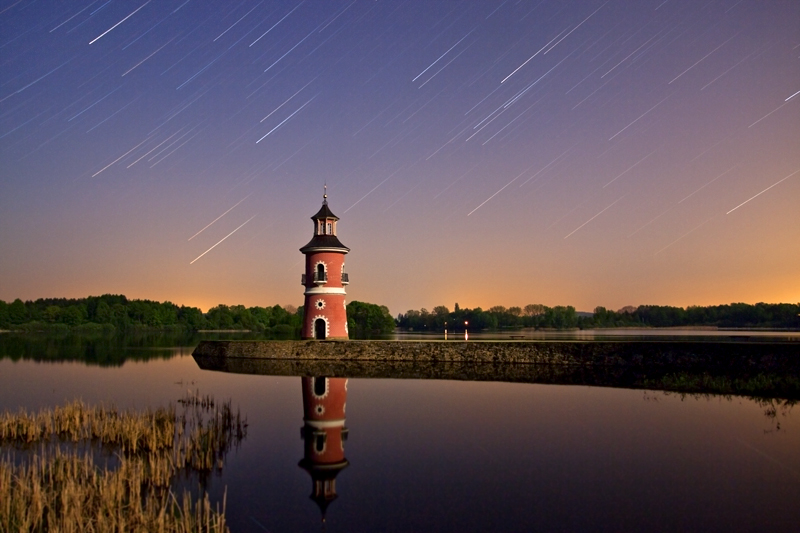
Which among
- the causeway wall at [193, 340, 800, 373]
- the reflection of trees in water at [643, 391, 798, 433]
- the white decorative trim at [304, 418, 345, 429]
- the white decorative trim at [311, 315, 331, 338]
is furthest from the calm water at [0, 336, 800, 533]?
the white decorative trim at [311, 315, 331, 338]

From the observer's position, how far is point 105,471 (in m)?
10.1

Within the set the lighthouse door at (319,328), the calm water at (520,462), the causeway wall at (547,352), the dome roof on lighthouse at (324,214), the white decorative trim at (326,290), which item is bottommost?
the calm water at (520,462)

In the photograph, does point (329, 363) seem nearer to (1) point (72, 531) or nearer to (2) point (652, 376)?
(2) point (652, 376)

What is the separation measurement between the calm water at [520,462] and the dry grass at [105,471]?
0.80 meters

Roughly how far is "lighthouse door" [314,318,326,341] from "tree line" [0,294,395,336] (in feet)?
218

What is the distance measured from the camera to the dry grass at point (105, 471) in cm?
803

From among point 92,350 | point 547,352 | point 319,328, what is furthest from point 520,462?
point 92,350

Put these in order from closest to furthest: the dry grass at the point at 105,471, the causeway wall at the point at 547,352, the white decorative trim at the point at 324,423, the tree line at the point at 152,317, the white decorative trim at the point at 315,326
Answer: the dry grass at the point at 105,471 → the white decorative trim at the point at 324,423 → the causeway wall at the point at 547,352 → the white decorative trim at the point at 315,326 → the tree line at the point at 152,317

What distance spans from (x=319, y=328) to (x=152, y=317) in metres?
128

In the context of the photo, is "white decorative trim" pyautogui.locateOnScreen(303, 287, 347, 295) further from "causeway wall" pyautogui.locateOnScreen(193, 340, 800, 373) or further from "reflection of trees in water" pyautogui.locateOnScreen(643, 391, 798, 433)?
"reflection of trees in water" pyautogui.locateOnScreen(643, 391, 798, 433)

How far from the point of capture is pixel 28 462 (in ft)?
38.1

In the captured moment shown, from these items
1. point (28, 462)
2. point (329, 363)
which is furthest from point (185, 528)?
point (329, 363)

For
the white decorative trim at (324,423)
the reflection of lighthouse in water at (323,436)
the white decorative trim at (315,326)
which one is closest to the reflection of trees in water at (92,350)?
the white decorative trim at (315,326)

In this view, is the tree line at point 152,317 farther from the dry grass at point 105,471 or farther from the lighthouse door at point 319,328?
the dry grass at point 105,471
